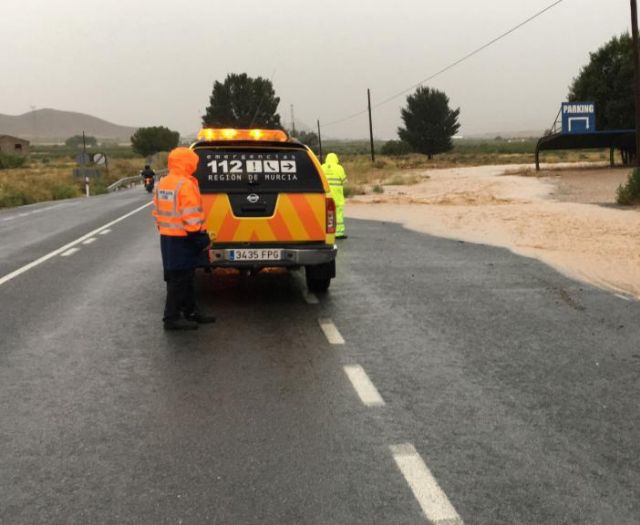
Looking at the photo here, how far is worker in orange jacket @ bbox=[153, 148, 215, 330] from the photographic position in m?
6.62

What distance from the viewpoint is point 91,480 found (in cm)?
354

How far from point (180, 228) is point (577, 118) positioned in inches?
1436

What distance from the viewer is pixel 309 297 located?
8.54 metres

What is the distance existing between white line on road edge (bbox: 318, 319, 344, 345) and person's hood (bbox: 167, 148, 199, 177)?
6.57 feet

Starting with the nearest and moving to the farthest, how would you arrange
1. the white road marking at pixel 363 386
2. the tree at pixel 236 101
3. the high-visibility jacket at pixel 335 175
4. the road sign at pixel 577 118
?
1. the white road marking at pixel 363 386
2. the high-visibility jacket at pixel 335 175
3. the road sign at pixel 577 118
4. the tree at pixel 236 101

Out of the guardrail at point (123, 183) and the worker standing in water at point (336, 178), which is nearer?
the worker standing in water at point (336, 178)

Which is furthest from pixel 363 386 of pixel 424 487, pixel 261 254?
pixel 261 254

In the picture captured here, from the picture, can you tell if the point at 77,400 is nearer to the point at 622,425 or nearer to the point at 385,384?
the point at 385,384

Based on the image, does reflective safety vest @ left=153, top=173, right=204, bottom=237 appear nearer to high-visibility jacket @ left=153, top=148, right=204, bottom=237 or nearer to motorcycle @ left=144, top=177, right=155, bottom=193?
high-visibility jacket @ left=153, top=148, right=204, bottom=237

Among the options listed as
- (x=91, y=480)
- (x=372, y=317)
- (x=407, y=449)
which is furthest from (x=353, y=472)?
(x=372, y=317)

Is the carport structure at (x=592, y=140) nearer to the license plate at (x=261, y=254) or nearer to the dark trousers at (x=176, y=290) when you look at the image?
the license plate at (x=261, y=254)

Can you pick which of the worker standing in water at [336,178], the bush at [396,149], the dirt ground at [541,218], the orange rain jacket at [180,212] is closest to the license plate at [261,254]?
the orange rain jacket at [180,212]

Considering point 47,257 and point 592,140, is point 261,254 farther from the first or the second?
point 592,140

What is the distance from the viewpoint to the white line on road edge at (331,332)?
20.9 feet
